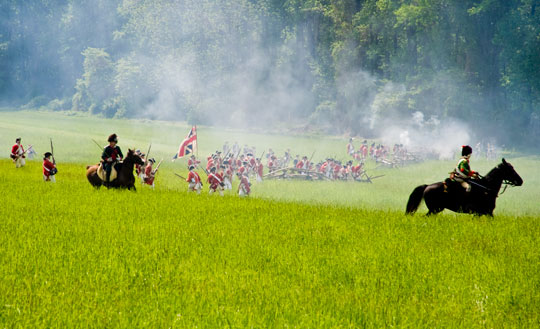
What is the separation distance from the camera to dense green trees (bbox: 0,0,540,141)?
57.0 metres

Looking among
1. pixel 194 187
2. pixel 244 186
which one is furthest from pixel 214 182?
pixel 244 186

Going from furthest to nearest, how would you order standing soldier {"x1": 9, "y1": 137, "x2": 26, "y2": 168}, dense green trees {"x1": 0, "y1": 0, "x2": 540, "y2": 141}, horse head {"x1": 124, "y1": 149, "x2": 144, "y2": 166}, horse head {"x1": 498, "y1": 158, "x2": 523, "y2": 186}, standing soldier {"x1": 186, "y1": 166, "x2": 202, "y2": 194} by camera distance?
dense green trees {"x1": 0, "y1": 0, "x2": 540, "y2": 141}, standing soldier {"x1": 9, "y1": 137, "x2": 26, "y2": 168}, standing soldier {"x1": 186, "y1": 166, "x2": 202, "y2": 194}, horse head {"x1": 124, "y1": 149, "x2": 144, "y2": 166}, horse head {"x1": 498, "y1": 158, "x2": 523, "y2": 186}

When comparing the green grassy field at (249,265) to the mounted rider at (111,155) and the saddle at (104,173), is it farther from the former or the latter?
the mounted rider at (111,155)

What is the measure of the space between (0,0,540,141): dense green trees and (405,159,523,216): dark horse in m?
42.4

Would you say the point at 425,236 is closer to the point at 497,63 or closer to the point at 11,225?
the point at 11,225

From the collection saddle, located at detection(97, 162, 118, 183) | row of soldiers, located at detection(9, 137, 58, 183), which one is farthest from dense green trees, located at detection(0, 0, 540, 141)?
saddle, located at detection(97, 162, 118, 183)

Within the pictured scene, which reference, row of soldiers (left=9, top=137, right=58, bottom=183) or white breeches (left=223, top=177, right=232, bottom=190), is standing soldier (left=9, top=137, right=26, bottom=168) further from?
white breeches (left=223, top=177, right=232, bottom=190)

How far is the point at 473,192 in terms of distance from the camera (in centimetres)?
1489

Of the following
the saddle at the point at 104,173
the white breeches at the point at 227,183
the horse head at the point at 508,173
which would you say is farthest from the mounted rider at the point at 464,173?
the white breeches at the point at 227,183

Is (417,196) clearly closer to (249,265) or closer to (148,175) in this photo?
(249,265)

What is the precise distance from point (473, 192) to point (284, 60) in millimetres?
68465

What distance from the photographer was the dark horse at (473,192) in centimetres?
1470

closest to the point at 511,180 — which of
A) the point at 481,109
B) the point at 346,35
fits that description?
the point at 481,109

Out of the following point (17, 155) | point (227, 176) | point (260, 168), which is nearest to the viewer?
point (227, 176)
